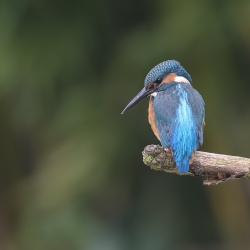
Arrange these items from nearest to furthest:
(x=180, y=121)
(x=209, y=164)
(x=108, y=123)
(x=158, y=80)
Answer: (x=209, y=164)
(x=180, y=121)
(x=158, y=80)
(x=108, y=123)

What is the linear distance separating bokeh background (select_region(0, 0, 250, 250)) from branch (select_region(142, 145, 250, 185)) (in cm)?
293

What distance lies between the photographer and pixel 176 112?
418 centimetres

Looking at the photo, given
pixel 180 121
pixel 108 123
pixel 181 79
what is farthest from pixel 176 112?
pixel 108 123

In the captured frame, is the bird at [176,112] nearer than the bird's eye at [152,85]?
Yes

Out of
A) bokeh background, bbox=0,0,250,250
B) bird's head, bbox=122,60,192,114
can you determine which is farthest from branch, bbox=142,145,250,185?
bokeh background, bbox=0,0,250,250

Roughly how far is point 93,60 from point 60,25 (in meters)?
0.39

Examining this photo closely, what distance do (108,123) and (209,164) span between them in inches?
132

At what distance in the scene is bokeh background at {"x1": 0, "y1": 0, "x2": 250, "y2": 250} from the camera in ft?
23.3

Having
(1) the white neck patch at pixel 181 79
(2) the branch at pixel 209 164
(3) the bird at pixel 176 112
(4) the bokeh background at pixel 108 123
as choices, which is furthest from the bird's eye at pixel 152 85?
(4) the bokeh background at pixel 108 123

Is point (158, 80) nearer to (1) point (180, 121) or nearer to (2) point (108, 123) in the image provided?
(1) point (180, 121)

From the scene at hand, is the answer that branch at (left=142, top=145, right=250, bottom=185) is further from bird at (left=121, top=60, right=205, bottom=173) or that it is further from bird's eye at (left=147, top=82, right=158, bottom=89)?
bird's eye at (left=147, top=82, right=158, bottom=89)

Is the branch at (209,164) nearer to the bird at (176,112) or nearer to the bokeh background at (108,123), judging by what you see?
the bird at (176,112)

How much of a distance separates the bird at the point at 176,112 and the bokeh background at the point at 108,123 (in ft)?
8.02

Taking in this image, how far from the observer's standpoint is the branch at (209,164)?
3910mm
